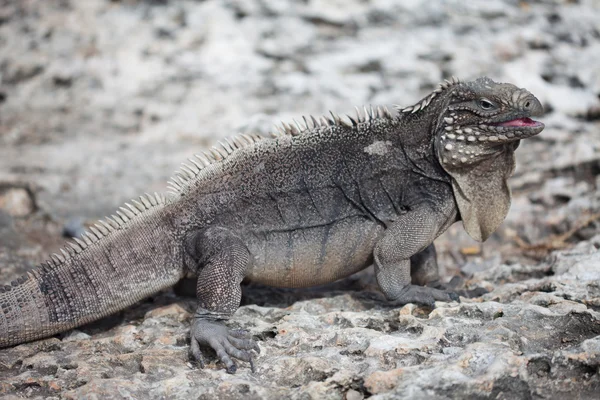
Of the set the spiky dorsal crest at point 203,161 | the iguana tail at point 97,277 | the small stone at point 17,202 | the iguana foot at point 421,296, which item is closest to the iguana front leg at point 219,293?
the iguana tail at point 97,277

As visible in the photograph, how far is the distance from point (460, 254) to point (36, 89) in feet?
Result: 18.3

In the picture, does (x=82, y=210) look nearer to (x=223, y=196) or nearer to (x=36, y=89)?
(x=36, y=89)

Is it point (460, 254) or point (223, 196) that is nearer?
point (223, 196)

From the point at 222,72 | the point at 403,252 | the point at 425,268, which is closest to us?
the point at 403,252

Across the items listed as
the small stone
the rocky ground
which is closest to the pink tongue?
the rocky ground

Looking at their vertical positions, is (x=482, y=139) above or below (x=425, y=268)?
above

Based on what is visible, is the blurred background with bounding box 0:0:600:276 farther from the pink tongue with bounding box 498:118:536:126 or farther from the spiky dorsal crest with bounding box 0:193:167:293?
the pink tongue with bounding box 498:118:536:126

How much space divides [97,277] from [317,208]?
5.05ft

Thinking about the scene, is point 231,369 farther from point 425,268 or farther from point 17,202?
point 17,202

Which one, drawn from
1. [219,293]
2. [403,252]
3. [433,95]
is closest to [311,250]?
[403,252]

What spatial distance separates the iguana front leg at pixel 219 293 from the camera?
3.61 metres

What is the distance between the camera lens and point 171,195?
434 centimetres

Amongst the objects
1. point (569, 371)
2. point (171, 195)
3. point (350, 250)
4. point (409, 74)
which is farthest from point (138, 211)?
point (409, 74)

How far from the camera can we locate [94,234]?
4207mm
